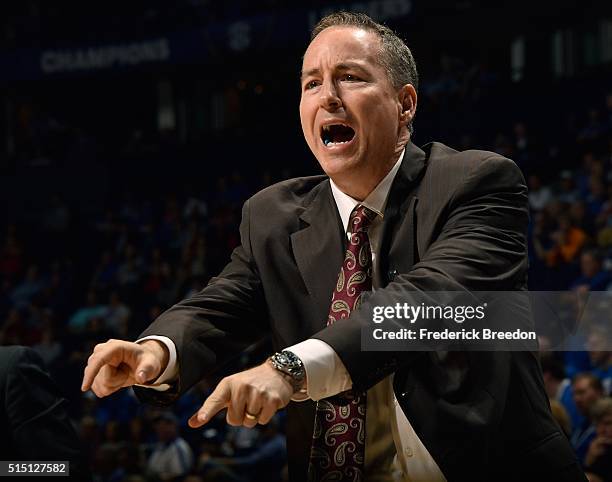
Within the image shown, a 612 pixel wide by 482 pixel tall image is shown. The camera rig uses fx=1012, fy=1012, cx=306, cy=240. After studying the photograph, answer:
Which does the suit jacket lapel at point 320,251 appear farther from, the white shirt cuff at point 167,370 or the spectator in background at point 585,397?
the spectator in background at point 585,397

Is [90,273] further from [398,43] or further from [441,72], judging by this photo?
[398,43]

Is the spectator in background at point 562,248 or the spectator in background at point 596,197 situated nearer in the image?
the spectator in background at point 562,248

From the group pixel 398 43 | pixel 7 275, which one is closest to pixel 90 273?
pixel 7 275

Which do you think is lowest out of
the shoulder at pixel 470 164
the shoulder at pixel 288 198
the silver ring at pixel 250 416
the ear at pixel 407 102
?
the silver ring at pixel 250 416

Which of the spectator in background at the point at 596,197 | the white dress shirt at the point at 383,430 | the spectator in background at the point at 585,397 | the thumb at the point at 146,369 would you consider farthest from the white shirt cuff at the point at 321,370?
the spectator in background at the point at 596,197

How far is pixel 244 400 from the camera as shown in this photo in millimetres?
1372

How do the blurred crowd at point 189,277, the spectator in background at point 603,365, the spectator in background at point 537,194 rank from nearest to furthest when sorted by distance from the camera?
1. the spectator in background at point 603,365
2. the blurred crowd at point 189,277
3. the spectator in background at point 537,194

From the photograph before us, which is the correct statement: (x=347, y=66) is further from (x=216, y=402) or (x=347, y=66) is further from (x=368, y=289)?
(x=216, y=402)

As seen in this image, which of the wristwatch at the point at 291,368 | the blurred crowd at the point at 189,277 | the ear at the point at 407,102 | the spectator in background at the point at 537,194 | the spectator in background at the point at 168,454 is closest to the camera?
the wristwatch at the point at 291,368

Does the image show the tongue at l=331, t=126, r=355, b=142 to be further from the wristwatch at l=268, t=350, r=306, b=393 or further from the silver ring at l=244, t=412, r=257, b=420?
the silver ring at l=244, t=412, r=257, b=420

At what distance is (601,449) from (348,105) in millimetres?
2678

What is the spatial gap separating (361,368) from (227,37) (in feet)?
32.4

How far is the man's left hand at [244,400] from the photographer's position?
Answer: 4.49 feet

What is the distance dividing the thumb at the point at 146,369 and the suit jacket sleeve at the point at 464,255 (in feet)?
0.95
